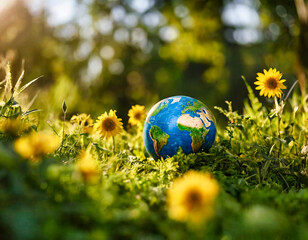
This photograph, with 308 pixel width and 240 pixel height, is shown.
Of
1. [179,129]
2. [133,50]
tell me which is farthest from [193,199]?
[133,50]

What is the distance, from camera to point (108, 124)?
9.84ft

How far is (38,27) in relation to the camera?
11.9 metres

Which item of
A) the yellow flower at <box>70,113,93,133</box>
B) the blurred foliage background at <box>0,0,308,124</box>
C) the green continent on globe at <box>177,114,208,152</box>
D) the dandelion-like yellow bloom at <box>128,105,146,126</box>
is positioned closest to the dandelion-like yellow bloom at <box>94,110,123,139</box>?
the yellow flower at <box>70,113,93,133</box>

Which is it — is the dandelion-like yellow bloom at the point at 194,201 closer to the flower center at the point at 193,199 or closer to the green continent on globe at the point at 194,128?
the flower center at the point at 193,199

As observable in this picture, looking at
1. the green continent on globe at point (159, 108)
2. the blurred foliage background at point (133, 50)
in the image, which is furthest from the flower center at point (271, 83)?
the blurred foliage background at point (133, 50)

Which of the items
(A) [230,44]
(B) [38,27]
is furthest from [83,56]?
(A) [230,44]

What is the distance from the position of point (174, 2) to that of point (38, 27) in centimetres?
529

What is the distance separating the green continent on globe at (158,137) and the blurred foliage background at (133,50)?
7.51 metres

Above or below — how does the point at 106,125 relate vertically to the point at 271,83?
below

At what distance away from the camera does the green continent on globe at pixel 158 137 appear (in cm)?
306

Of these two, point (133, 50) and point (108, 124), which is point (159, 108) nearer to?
point (108, 124)

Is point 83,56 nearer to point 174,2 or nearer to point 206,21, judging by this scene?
point 174,2

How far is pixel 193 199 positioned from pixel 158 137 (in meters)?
1.74

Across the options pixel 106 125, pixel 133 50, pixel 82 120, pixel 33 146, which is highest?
pixel 133 50
